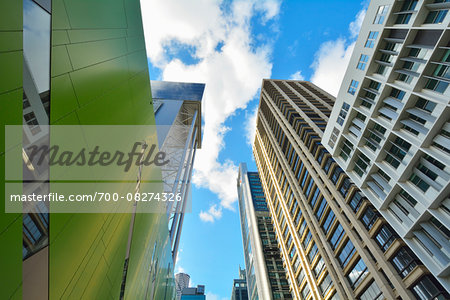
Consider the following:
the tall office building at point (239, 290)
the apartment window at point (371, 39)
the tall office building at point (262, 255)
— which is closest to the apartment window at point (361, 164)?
the apartment window at point (371, 39)

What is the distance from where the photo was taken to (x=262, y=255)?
218 feet

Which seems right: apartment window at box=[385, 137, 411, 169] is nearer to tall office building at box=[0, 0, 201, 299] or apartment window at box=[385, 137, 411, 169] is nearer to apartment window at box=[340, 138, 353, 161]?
apartment window at box=[340, 138, 353, 161]

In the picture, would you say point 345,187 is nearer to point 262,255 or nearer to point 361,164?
point 361,164

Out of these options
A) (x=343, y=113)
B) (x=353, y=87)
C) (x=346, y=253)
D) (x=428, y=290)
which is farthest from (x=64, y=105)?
(x=346, y=253)

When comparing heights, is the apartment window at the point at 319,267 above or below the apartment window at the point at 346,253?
above

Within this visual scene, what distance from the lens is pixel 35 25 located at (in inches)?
159

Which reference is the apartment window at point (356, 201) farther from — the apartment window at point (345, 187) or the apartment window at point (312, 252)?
the apartment window at point (312, 252)

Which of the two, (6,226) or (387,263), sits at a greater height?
(387,263)

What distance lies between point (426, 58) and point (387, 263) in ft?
63.3

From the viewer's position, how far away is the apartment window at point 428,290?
14.7 metres

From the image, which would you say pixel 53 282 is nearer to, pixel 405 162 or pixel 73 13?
pixel 73 13

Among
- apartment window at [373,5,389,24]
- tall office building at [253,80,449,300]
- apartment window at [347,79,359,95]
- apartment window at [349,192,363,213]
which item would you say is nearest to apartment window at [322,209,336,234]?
tall office building at [253,80,449,300]

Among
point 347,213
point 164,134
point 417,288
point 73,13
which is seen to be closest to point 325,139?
point 347,213

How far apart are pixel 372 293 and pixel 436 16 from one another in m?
27.0
